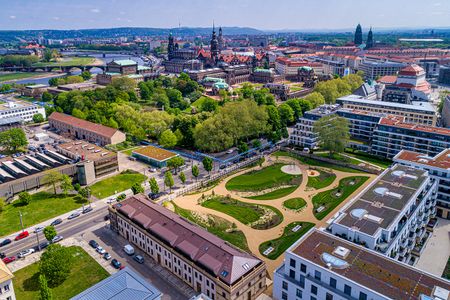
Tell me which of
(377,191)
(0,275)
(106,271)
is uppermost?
(377,191)

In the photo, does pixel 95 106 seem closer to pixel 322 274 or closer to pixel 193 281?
pixel 193 281

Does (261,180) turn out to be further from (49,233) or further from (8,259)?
(8,259)

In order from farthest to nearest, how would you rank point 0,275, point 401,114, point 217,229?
point 401,114, point 217,229, point 0,275

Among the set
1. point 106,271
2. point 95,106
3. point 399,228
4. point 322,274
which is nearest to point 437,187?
point 399,228

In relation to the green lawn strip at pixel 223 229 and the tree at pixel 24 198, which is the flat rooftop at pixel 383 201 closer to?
the green lawn strip at pixel 223 229

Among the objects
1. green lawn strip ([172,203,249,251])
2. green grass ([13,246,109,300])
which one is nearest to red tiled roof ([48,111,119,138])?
green lawn strip ([172,203,249,251])

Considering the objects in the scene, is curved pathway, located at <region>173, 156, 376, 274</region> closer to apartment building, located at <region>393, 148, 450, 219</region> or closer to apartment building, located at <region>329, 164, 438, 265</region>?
apartment building, located at <region>329, 164, 438, 265</region>

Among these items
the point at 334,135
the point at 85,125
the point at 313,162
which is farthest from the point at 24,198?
the point at 334,135
